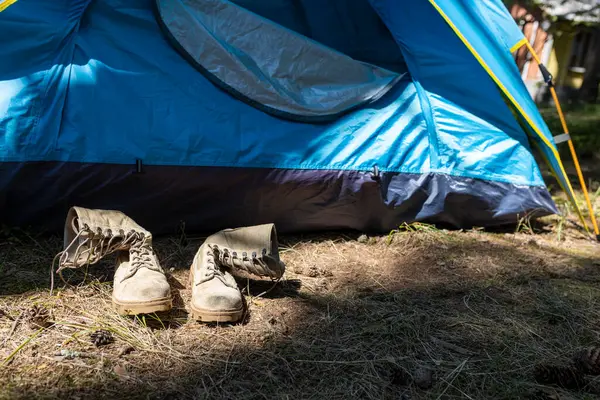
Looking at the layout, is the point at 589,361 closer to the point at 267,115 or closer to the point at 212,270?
the point at 212,270

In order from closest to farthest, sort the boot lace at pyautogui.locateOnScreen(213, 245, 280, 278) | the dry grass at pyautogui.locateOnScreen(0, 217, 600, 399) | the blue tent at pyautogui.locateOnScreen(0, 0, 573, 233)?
the dry grass at pyautogui.locateOnScreen(0, 217, 600, 399)
the boot lace at pyautogui.locateOnScreen(213, 245, 280, 278)
the blue tent at pyautogui.locateOnScreen(0, 0, 573, 233)

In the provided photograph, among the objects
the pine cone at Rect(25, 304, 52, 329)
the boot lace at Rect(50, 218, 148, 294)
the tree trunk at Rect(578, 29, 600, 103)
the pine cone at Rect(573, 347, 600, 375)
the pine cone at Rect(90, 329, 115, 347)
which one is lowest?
the tree trunk at Rect(578, 29, 600, 103)

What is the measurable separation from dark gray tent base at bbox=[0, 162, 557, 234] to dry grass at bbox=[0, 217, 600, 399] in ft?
0.42

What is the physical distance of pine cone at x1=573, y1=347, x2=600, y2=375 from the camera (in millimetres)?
1586

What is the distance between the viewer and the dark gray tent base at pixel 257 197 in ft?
7.12

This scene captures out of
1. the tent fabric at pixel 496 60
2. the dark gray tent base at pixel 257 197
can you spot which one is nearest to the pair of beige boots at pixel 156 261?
the dark gray tent base at pixel 257 197

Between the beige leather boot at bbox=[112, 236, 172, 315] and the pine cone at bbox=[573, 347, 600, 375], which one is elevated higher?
the beige leather boot at bbox=[112, 236, 172, 315]

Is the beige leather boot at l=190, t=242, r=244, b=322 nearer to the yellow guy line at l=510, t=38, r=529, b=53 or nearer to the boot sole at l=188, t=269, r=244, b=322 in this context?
the boot sole at l=188, t=269, r=244, b=322

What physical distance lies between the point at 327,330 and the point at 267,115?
1.08m


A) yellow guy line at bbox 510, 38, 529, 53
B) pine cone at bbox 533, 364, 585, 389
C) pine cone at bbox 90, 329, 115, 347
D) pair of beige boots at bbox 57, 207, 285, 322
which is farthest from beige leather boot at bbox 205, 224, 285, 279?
yellow guy line at bbox 510, 38, 529, 53

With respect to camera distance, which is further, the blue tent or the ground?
the blue tent

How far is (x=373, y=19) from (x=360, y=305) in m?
1.50

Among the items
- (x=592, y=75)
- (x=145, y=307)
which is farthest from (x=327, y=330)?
(x=592, y=75)

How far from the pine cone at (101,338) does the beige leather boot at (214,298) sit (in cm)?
26
